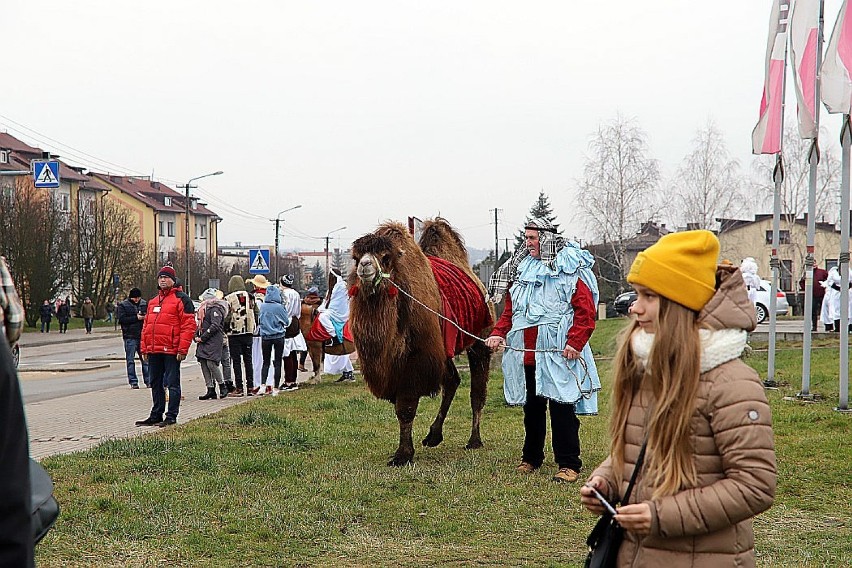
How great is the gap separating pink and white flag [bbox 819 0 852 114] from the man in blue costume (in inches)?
186

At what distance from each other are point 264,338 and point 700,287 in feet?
51.7

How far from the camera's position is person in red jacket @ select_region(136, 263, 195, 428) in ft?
44.2

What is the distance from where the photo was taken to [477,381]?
11.6m

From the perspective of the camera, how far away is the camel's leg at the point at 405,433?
1005cm

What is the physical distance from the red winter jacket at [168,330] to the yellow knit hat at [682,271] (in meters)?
10.5

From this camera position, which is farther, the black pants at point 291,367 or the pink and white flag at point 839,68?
the black pants at point 291,367

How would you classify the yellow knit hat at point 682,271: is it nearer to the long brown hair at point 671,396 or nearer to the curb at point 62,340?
the long brown hair at point 671,396

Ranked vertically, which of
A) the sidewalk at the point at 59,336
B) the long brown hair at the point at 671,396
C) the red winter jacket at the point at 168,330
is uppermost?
the long brown hair at the point at 671,396

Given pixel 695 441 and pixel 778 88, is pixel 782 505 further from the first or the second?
pixel 778 88

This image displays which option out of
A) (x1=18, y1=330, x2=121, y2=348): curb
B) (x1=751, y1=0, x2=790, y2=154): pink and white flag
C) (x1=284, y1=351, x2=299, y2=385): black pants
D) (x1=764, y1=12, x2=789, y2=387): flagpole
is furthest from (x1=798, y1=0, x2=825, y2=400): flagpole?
(x1=18, y1=330, x2=121, y2=348): curb

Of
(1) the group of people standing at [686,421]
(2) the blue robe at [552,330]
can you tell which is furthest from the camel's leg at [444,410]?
(1) the group of people standing at [686,421]

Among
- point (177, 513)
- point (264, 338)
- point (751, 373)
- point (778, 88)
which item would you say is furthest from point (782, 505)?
point (264, 338)

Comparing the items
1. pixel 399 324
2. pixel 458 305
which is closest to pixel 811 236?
pixel 458 305

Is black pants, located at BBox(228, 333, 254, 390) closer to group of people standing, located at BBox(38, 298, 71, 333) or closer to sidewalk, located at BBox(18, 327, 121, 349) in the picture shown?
sidewalk, located at BBox(18, 327, 121, 349)
